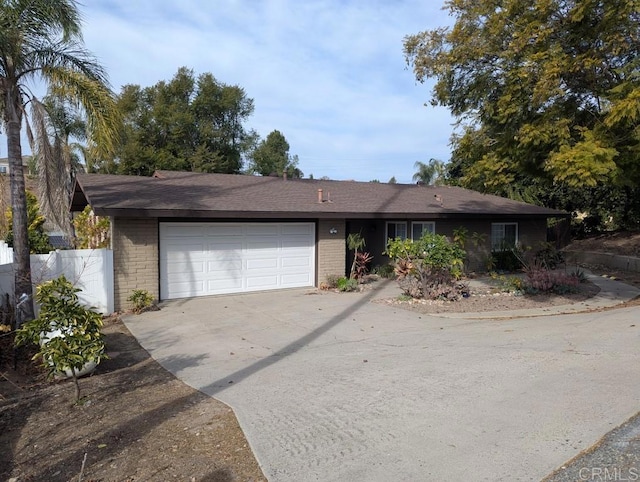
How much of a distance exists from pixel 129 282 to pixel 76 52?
5171mm

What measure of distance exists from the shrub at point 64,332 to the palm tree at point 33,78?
10.1 ft

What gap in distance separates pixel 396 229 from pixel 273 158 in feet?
96.6

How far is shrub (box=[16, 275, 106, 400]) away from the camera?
18.0ft

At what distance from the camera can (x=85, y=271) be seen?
10750 millimetres

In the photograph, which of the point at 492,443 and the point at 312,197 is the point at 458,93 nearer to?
the point at 312,197

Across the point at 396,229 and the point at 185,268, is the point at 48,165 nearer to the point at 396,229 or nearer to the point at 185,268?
the point at 185,268

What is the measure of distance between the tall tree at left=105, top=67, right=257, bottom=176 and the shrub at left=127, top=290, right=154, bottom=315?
981 inches

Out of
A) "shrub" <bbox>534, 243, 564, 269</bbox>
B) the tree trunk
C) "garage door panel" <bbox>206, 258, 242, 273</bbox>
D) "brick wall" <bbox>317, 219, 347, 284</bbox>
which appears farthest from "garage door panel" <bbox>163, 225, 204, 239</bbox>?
"shrub" <bbox>534, 243, 564, 269</bbox>

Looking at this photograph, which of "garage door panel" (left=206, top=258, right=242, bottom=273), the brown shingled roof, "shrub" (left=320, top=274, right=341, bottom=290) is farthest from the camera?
"shrub" (left=320, top=274, right=341, bottom=290)

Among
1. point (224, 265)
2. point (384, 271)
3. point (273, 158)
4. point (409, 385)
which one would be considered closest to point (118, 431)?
point (409, 385)

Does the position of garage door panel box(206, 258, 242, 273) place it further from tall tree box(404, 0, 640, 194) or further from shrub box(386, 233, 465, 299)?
tall tree box(404, 0, 640, 194)

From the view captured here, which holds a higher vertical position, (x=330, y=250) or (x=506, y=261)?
(x=330, y=250)

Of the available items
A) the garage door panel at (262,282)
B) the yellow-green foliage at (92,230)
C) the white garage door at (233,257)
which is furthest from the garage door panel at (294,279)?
the yellow-green foliage at (92,230)

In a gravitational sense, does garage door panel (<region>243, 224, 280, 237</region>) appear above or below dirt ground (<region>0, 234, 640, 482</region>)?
above
